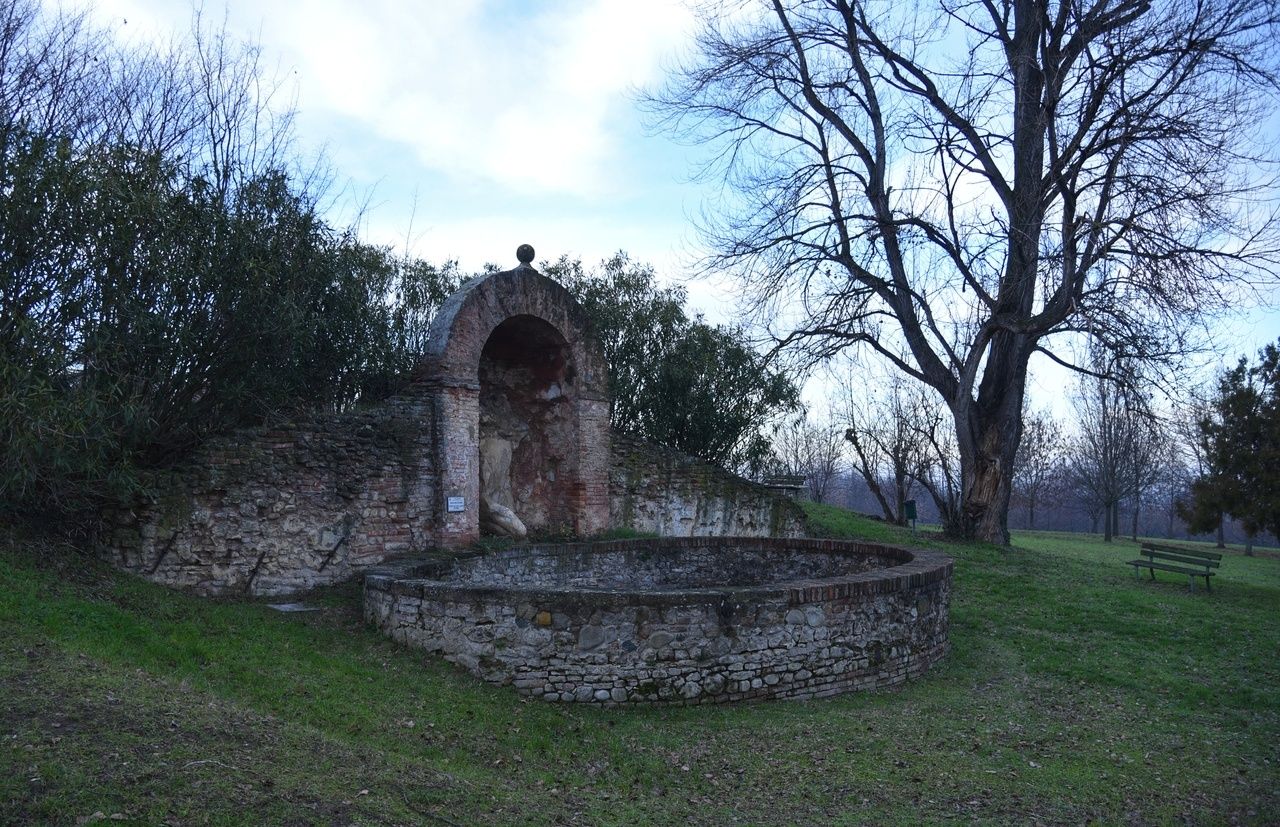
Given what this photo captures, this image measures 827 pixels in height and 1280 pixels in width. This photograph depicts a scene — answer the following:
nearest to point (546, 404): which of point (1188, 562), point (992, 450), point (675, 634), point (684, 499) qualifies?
point (684, 499)

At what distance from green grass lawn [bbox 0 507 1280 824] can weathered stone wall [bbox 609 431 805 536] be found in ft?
20.0

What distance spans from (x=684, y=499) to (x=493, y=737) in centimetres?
898

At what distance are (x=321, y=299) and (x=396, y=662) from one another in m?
5.44

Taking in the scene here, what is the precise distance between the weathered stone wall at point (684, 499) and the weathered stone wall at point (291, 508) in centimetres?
397

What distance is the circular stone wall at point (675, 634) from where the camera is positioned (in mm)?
6922

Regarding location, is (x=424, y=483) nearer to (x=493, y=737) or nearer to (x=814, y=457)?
(x=493, y=737)

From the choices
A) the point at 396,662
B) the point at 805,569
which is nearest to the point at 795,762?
the point at 396,662

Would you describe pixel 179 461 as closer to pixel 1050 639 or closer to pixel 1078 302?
pixel 1050 639

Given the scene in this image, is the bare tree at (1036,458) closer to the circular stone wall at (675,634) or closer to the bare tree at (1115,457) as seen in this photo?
the bare tree at (1115,457)

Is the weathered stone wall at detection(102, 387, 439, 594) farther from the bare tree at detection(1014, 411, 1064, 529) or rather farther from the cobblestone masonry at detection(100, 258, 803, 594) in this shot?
the bare tree at detection(1014, 411, 1064, 529)

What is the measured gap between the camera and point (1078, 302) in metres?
14.5

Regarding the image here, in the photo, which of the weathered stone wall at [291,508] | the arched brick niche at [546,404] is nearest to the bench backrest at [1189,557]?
the arched brick niche at [546,404]

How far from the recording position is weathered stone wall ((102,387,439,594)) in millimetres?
8398

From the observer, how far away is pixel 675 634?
22.9 feet
